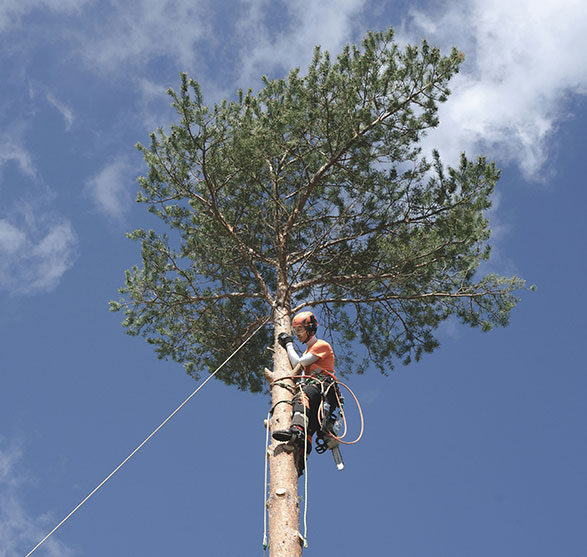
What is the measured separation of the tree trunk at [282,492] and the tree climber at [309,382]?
0.15m

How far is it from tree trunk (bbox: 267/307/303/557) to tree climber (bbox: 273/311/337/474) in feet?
0.50

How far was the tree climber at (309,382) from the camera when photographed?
5344mm

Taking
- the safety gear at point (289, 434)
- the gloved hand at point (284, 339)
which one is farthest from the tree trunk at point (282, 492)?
the gloved hand at point (284, 339)

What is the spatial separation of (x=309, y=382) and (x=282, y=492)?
1.19 metres

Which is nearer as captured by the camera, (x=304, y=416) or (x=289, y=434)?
(x=289, y=434)

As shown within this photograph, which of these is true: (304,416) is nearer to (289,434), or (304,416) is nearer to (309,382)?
(289,434)

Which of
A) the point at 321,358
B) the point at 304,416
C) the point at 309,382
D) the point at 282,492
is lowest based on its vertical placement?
the point at 282,492

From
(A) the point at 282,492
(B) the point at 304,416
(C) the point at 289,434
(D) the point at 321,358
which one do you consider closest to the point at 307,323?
(D) the point at 321,358

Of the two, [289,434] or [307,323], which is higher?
[307,323]

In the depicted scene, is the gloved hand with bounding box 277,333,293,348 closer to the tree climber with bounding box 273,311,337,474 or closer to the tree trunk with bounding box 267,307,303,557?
the tree climber with bounding box 273,311,337,474

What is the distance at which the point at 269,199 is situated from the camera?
929 cm

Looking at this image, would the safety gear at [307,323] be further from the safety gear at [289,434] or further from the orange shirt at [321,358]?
the safety gear at [289,434]

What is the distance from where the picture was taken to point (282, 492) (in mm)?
4949

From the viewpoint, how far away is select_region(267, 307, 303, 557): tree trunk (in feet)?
15.2
